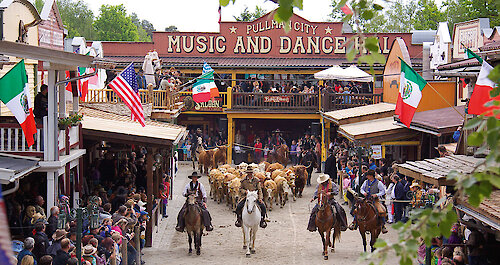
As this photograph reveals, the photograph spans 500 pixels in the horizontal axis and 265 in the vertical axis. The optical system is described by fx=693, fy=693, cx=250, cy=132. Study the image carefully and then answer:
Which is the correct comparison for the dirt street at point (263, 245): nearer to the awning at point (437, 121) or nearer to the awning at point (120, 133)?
the awning at point (120, 133)

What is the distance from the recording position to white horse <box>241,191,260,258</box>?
56.2ft

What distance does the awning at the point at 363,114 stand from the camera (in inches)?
1109

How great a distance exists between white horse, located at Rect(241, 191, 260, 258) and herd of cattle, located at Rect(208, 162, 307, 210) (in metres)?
4.65

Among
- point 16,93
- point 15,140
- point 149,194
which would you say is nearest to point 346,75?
point 149,194

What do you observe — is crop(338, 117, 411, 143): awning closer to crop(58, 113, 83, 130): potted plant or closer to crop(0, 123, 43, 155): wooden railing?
crop(58, 113, 83, 130): potted plant

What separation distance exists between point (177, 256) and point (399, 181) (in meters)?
6.73

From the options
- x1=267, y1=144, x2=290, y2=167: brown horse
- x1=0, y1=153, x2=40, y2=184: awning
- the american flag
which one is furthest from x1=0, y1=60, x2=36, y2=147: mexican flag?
x1=267, y1=144, x2=290, y2=167: brown horse

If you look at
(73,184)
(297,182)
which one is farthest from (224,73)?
(73,184)

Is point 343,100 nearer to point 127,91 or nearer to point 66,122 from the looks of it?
point 127,91

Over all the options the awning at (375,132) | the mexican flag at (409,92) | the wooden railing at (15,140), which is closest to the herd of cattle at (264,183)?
the awning at (375,132)

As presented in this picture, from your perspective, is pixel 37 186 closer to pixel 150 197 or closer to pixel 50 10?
pixel 150 197

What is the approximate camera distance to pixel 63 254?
11141 mm

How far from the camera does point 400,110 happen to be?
59.3ft

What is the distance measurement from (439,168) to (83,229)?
6767 mm
